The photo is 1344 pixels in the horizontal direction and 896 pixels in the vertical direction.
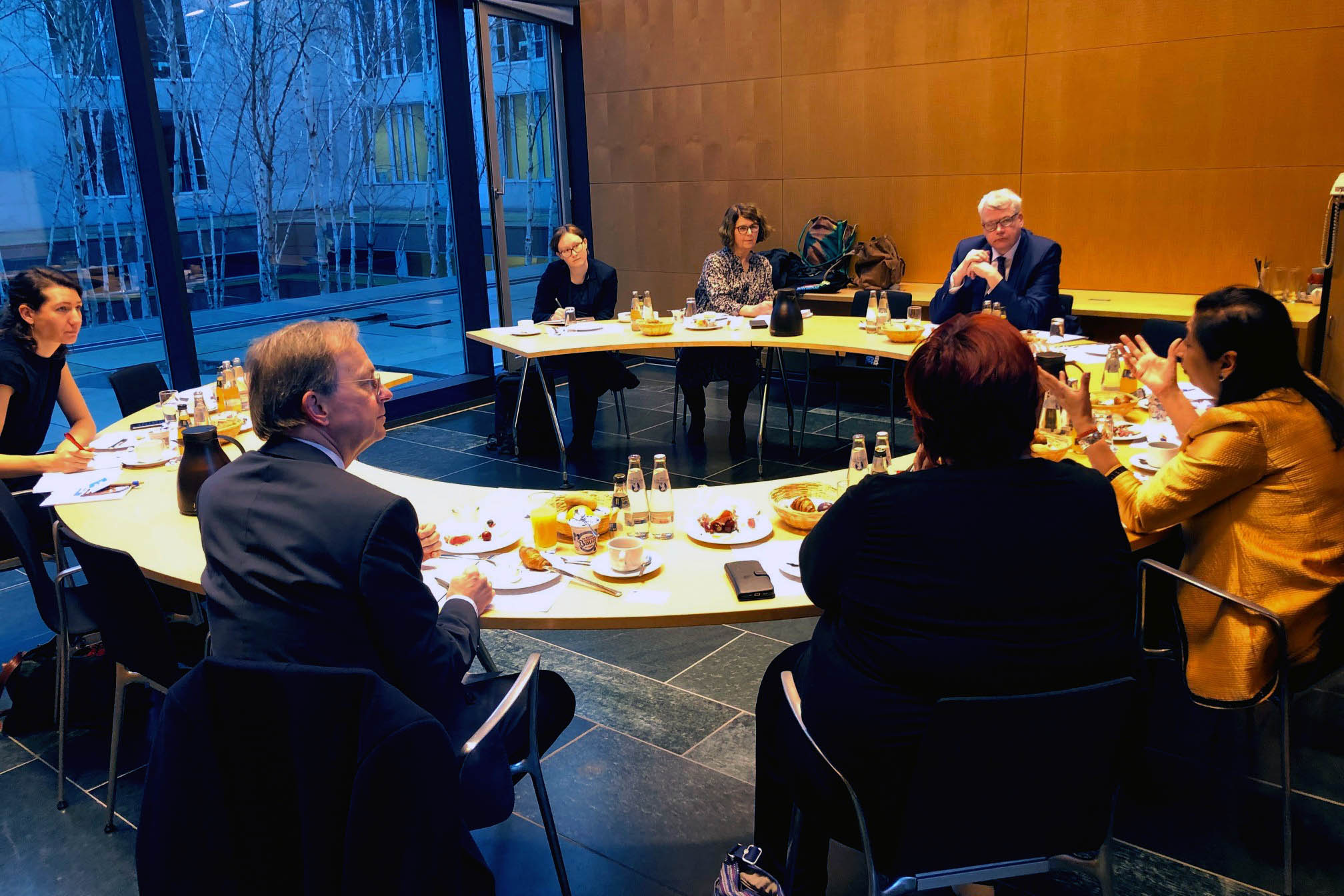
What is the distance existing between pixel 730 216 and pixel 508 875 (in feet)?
13.9

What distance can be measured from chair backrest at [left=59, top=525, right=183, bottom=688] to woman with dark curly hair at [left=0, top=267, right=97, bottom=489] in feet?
4.34

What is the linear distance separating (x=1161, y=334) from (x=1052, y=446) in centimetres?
172

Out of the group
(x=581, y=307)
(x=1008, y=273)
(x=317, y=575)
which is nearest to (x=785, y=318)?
(x=1008, y=273)

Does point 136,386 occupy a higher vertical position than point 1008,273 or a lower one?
lower

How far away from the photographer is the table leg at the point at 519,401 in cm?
554

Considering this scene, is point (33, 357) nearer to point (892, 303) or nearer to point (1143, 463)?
point (1143, 463)

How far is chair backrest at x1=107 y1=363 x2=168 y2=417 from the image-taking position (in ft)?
14.1

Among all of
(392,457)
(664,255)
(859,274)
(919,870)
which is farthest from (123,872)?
(664,255)

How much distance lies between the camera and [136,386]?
14.4 ft

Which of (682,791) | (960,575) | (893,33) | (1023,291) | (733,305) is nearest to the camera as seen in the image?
(960,575)

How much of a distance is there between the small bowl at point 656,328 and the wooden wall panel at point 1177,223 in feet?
8.55

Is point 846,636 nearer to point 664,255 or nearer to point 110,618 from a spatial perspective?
point 110,618

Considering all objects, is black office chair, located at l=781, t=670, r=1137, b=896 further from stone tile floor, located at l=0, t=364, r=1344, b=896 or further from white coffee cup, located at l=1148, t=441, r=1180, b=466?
white coffee cup, located at l=1148, t=441, r=1180, b=466

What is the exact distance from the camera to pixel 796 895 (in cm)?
206
